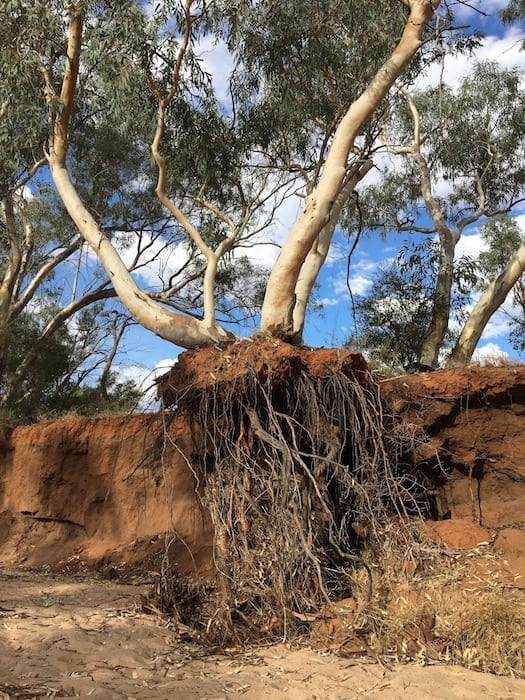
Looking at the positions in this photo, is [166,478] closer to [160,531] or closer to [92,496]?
[160,531]

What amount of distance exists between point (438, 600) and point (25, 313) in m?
16.4

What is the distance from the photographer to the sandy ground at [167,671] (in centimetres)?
390

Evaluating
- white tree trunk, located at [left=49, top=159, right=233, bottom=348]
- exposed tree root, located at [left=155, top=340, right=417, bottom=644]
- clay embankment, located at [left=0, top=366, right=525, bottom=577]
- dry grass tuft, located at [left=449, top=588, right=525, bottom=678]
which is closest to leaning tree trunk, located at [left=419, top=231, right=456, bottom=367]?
clay embankment, located at [left=0, top=366, right=525, bottom=577]

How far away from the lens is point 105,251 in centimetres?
802

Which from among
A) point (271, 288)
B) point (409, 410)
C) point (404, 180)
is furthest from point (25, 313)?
point (409, 410)

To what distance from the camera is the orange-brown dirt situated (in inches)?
162

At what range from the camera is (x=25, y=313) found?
61.0 feet

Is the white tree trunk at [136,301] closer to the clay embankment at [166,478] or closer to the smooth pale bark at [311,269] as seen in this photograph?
the clay embankment at [166,478]

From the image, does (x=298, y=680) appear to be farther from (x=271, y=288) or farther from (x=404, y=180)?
(x=404, y=180)

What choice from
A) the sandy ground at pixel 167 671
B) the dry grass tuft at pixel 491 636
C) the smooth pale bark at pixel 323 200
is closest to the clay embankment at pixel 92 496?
the smooth pale bark at pixel 323 200

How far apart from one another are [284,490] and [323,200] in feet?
12.3

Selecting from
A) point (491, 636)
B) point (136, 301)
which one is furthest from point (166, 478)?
point (491, 636)

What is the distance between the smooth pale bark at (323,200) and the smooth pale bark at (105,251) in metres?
0.72

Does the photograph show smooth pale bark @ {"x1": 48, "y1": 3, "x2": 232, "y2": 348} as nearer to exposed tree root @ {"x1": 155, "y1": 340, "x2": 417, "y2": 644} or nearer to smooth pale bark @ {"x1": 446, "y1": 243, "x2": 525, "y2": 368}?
exposed tree root @ {"x1": 155, "y1": 340, "x2": 417, "y2": 644}
